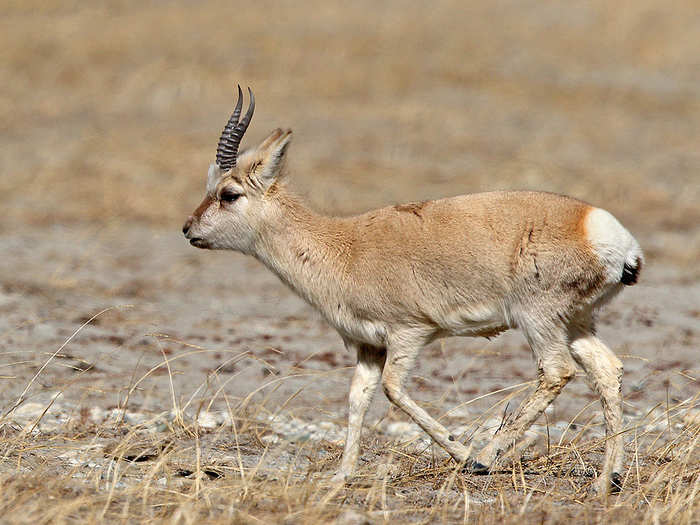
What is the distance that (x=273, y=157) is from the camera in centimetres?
802

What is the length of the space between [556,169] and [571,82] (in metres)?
7.94

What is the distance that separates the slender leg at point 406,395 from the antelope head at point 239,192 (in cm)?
146

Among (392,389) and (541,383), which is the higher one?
(541,383)

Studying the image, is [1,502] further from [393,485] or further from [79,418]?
[79,418]

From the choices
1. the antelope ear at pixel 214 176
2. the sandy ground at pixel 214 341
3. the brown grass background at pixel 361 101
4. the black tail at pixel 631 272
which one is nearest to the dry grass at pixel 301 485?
the sandy ground at pixel 214 341

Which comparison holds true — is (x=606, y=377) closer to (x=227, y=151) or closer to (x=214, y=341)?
(x=227, y=151)

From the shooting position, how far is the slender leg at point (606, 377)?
280 inches

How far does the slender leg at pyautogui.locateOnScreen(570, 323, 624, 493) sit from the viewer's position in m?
7.10

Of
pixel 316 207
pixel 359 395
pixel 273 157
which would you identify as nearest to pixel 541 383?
pixel 359 395

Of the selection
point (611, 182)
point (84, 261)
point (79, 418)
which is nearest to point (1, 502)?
point (79, 418)

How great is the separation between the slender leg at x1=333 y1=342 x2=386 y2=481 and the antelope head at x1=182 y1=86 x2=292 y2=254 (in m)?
1.16

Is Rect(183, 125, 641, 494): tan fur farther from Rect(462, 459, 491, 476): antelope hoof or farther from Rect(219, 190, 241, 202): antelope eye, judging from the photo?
Rect(219, 190, 241, 202): antelope eye

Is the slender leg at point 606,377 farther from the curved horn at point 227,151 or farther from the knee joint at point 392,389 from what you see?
the curved horn at point 227,151

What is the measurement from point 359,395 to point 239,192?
1760 millimetres
